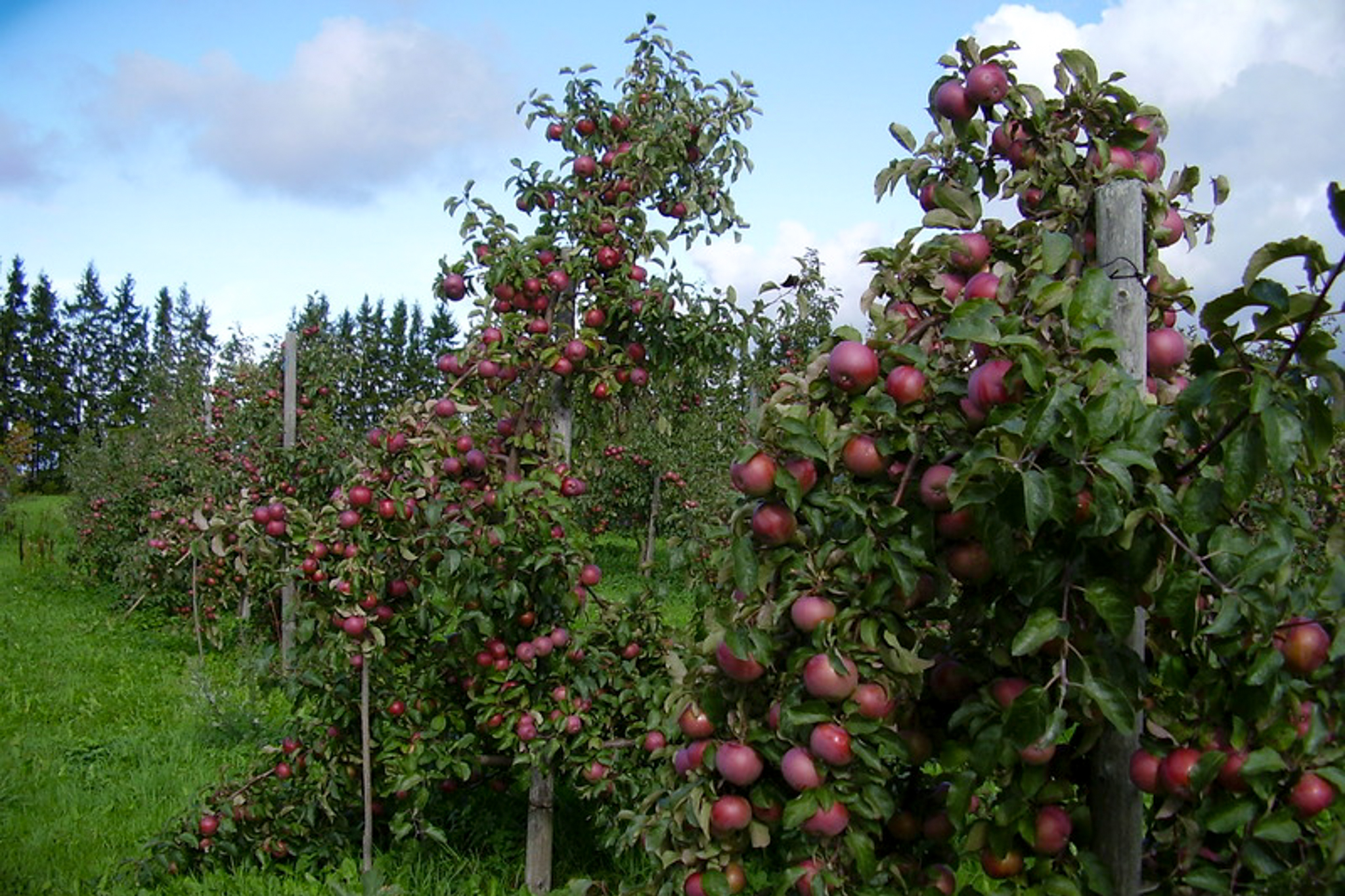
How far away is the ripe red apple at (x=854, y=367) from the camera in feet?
4.74

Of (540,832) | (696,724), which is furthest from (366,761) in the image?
(696,724)

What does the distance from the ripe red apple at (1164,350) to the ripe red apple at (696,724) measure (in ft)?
2.95

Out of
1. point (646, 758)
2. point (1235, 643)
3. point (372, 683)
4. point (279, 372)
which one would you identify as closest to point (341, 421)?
point (279, 372)

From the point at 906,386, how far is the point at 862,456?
4.6 inches

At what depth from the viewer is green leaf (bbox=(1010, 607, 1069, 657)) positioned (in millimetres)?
1235

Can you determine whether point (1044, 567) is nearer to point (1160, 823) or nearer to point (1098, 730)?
point (1098, 730)

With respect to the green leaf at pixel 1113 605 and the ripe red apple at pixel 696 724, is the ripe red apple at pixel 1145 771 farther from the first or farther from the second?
the ripe red apple at pixel 696 724

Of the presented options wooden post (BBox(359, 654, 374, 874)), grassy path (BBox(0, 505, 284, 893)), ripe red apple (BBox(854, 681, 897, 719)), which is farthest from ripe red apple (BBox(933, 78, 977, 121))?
grassy path (BBox(0, 505, 284, 893))

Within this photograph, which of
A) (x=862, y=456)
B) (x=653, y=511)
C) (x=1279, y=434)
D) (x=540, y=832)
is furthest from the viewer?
(x=653, y=511)

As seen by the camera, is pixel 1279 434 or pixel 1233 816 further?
pixel 1233 816

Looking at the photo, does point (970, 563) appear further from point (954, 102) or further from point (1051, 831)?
point (954, 102)

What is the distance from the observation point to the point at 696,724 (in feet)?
5.15

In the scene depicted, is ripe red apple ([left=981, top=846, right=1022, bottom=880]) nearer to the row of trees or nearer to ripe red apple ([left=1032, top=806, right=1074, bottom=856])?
ripe red apple ([left=1032, top=806, right=1074, bottom=856])

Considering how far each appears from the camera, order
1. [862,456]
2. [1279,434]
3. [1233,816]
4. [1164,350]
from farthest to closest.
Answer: [1164,350], [862,456], [1233,816], [1279,434]
